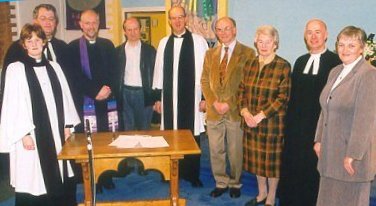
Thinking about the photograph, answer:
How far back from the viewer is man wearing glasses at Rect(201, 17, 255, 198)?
4430 millimetres

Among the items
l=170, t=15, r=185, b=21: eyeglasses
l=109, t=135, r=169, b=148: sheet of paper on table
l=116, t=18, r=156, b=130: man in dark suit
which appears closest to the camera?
l=109, t=135, r=169, b=148: sheet of paper on table

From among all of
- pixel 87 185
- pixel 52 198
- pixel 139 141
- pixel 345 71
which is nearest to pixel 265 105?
pixel 345 71

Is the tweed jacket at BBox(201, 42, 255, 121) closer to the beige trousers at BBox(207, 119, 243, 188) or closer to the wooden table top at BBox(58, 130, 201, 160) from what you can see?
the beige trousers at BBox(207, 119, 243, 188)

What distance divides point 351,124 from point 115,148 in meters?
1.77

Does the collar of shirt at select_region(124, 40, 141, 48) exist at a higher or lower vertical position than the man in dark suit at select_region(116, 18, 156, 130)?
higher

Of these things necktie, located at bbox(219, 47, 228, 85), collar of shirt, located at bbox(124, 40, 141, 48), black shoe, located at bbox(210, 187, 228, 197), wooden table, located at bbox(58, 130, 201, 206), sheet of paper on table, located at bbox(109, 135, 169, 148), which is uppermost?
collar of shirt, located at bbox(124, 40, 141, 48)

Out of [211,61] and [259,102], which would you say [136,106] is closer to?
[211,61]

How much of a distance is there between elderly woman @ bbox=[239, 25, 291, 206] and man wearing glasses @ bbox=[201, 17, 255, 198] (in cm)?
24

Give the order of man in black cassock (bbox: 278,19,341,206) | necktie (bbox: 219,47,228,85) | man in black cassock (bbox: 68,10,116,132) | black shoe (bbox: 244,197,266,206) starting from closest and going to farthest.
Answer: man in black cassock (bbox: 278,19,341,206), black shoe (bbox: 244,197,266,206), necktie (bbox: 219,47,228,85), man in black cassock (bbox: 68,10,116,132)

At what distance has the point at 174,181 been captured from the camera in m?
3.71

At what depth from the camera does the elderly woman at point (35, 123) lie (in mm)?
3529

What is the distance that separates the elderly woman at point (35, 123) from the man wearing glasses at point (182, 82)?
55.9 inches


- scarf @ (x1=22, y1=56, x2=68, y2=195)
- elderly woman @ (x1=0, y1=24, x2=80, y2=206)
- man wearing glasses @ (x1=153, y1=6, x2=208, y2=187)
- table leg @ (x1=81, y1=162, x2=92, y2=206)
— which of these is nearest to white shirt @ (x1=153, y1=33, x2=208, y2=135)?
man wearing glasses @ (x1=153, y1=6, x2=208, y2=187)

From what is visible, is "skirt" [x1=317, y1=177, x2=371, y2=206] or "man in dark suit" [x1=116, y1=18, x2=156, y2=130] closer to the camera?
"skirt" [x1=317, y1=177, x2=371, y2=206]
